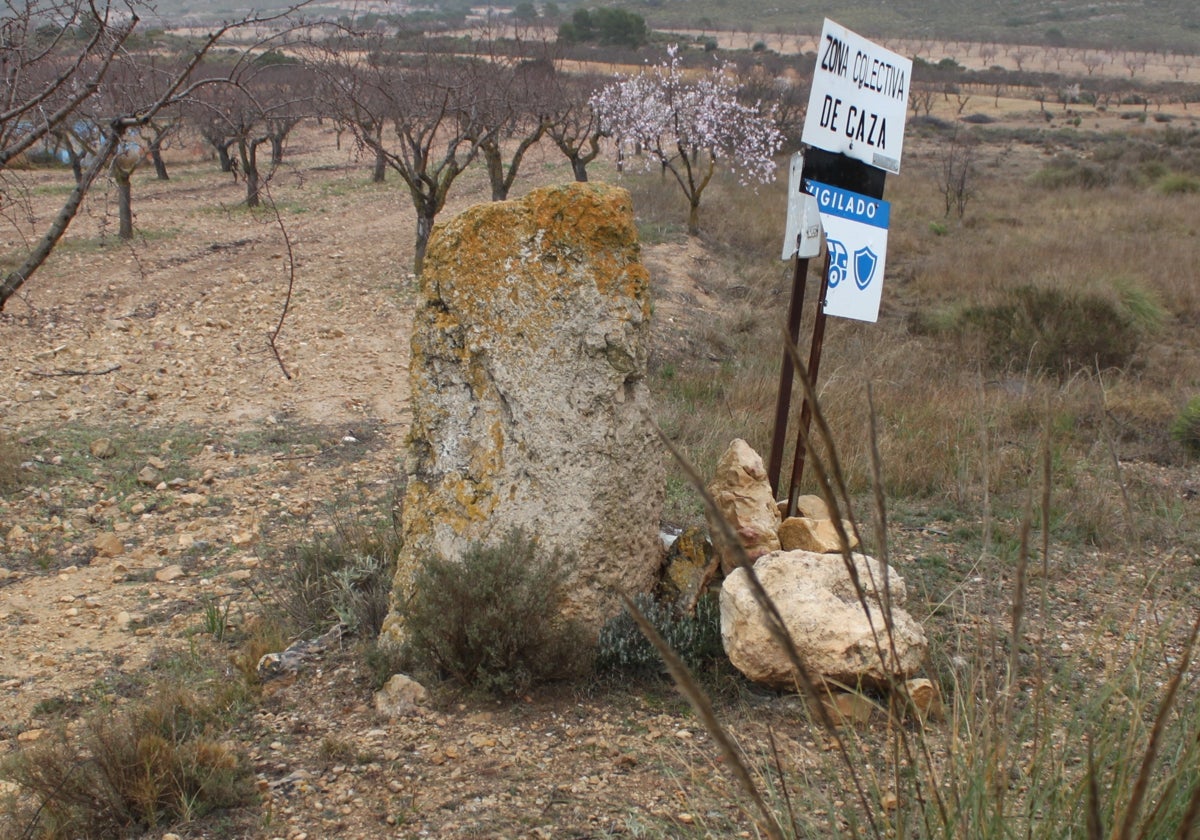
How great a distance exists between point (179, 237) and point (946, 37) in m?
79.7

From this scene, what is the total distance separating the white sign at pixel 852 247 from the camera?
3.61 m

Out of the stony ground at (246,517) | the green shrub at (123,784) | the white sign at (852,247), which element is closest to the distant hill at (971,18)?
the stony ground at (246,517)

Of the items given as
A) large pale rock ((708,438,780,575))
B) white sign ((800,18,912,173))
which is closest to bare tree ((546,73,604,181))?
white sign ((800,18,912,173))

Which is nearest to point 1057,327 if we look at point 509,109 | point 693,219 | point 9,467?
point 693,219

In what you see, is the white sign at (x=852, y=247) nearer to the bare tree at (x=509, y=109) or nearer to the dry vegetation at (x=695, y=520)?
the dry vegetation at (x=695, y=520)

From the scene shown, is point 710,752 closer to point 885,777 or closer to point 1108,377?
point 885,777

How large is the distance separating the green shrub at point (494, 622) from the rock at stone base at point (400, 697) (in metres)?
0.10

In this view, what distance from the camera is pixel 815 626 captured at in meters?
2.85

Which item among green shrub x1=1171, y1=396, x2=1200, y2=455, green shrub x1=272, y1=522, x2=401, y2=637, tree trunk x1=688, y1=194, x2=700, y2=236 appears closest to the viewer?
green shrub x1=272, y1=522, x2=401, y2=637

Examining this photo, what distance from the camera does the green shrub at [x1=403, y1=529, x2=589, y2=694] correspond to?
2.97 m

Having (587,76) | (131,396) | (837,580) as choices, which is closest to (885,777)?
(837,580)

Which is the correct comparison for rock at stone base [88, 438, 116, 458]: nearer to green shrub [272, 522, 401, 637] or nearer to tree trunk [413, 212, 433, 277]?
green shrub [272, 522, 401, 637]

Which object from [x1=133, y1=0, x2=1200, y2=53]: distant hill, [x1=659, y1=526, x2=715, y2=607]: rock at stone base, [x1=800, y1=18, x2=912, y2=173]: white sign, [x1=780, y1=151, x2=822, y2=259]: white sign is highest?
[x1=133, y1=0, x2=1200, y2=53]: distant hill

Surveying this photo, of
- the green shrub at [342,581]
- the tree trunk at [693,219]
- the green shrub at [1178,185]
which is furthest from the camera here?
the green shrub at [1178,185]
